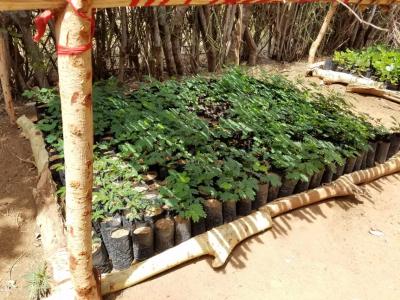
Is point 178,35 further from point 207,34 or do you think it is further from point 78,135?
point 78,135

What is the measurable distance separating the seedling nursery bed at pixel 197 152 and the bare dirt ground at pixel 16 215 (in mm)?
413

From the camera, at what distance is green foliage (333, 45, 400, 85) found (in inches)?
232

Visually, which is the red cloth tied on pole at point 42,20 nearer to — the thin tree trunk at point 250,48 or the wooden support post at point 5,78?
the wooden support post at point 5,78

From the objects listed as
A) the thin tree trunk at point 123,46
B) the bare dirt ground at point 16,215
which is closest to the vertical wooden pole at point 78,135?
the bare dirt ground at point 16,215

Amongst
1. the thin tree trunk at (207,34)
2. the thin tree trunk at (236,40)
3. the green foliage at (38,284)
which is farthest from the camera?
the thin tree trunk at (236,40)

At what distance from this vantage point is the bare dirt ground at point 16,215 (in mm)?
2383

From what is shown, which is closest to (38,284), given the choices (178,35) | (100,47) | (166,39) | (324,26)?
(100,47)

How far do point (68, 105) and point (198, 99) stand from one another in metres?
2.68

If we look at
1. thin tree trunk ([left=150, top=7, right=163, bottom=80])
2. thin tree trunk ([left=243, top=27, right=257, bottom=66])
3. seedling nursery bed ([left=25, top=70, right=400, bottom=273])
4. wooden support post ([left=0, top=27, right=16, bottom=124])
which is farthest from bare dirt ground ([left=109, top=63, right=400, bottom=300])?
thin tree trunk ([left=243, top=27, right=257, bottom=66])

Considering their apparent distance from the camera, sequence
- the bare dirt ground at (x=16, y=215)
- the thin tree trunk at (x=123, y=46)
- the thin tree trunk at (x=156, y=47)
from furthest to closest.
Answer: the thin tree trunk at (x=156, y=47), the thin tree trunk at (x=123, y=46), the bare dirt ground at (x=16, y=215)

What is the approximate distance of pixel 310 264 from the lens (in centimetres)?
255

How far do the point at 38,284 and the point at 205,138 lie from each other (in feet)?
5.72

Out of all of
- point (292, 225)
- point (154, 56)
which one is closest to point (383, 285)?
point (292, 225)

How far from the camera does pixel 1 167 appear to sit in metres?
3.36
